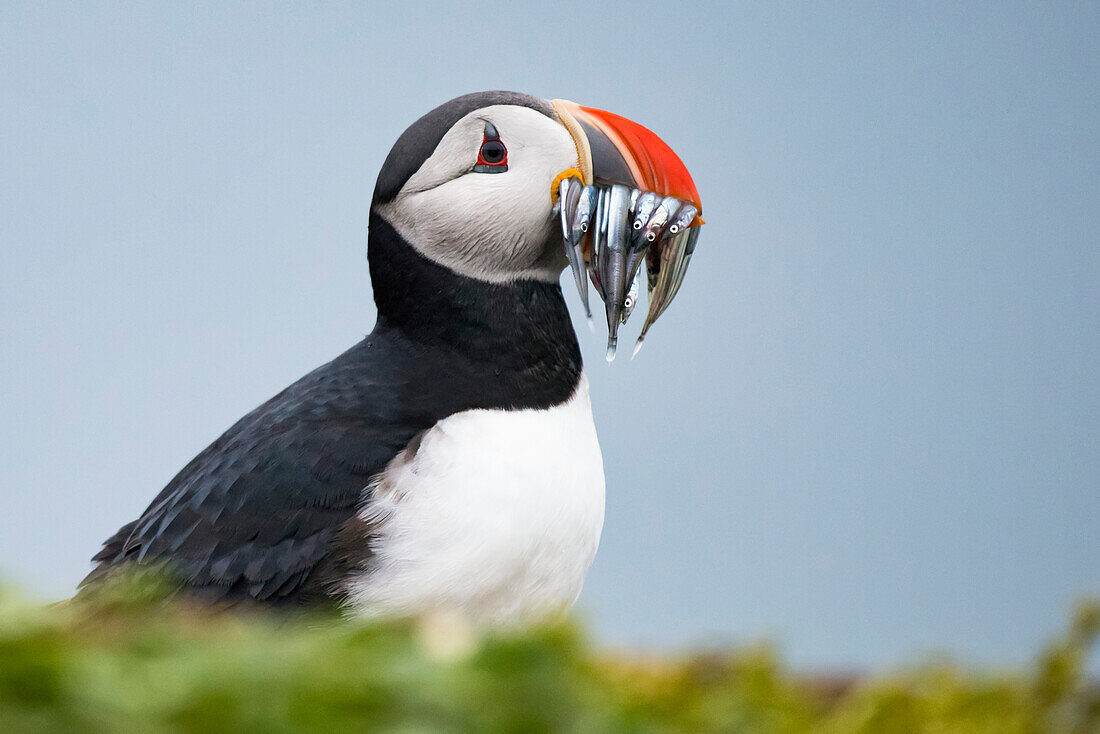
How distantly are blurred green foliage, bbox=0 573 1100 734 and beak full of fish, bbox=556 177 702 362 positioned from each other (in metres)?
2.02

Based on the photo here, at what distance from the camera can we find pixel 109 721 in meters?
0.61

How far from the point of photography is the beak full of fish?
2.86 meters

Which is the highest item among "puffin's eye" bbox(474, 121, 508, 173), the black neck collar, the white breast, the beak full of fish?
"puffin's eye" bbox(474, 121, 508, 173)

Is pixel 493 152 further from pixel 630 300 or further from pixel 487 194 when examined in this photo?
pixel 630 300

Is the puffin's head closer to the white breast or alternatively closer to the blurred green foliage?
the white breast

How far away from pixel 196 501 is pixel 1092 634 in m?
2.15

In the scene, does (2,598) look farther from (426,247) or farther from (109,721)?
(426,247)

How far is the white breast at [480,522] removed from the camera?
2.55m

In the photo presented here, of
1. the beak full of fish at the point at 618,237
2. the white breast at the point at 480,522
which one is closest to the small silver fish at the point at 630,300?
the beak full of fish at the point at 618,237

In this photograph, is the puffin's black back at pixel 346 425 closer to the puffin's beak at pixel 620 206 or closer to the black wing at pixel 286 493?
the black wing at pixel 286 493

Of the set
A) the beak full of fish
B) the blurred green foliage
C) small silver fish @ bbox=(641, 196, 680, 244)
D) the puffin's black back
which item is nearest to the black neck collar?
the puffin's black back

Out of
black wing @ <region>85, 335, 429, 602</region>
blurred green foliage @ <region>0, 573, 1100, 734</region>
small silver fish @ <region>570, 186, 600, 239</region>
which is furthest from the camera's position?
small silver fish @ <region>570, 186, 600, 239</region>

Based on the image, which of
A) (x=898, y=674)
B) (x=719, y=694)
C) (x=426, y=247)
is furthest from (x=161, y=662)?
(x=426, y=247)

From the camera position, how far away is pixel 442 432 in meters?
2.66
